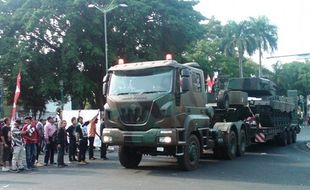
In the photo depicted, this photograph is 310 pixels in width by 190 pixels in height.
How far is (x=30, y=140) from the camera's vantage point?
551 inches

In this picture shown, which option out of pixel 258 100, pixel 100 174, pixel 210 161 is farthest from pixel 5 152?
pixel 258 100

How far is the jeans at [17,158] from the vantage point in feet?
44.4

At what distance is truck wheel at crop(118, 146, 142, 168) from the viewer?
13.7 meters

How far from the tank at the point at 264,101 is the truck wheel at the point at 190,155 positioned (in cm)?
550

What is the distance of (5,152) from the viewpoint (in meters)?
14.1

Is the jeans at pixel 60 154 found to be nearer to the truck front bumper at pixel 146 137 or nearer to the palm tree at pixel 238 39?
the truck front bumper at pixel 146 137

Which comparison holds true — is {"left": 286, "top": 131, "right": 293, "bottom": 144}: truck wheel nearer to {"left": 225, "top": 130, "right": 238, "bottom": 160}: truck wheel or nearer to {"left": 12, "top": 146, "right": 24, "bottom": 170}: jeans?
{"left": 225, "top": 130, "right": 238, "bottom": 160}: truck wheel

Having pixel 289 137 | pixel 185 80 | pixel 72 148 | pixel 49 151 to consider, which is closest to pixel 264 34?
pixel 289 137

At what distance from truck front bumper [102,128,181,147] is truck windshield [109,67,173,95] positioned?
1.06 m

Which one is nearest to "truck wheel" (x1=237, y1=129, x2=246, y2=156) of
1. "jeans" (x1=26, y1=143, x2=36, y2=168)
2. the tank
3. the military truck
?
the tank

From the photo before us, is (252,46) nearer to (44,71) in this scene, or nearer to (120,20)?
(120,20)

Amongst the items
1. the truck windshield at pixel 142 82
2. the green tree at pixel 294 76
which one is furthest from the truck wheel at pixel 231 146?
the green tree at pixel 294 76

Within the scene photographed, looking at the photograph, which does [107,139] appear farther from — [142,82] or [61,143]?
[61,143]

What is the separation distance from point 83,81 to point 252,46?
30.1 metres
